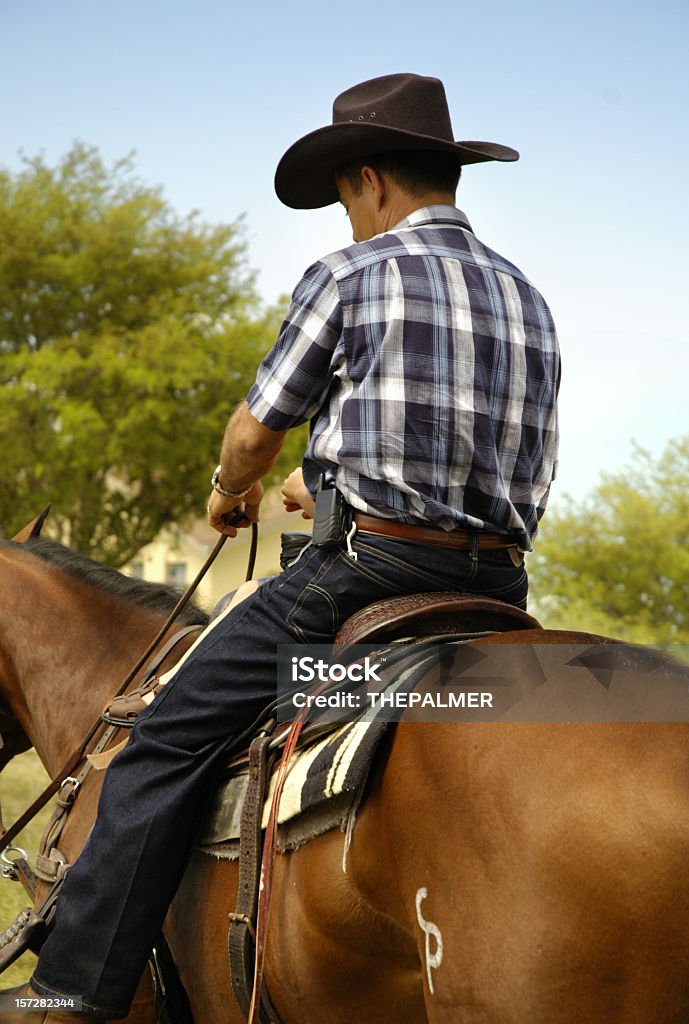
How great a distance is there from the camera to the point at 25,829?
314 inches

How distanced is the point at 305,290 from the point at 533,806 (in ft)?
4.27

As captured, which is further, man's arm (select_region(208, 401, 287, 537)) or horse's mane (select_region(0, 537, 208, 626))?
horse's mane (select_region(0, 537, 208, 626))

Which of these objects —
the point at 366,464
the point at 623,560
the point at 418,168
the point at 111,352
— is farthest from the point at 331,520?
the point at 111,352

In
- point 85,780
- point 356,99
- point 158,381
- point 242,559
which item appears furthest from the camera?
point 242,559

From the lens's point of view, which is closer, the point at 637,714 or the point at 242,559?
the point at 637,714

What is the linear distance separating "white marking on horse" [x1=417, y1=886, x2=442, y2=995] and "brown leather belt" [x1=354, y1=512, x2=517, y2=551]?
0.81 m

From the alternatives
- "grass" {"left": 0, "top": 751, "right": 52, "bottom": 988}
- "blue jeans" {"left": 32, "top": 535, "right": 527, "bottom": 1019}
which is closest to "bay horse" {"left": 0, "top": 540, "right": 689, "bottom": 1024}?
"blue jeans" {"left": 32, "top": 535, "right": 527, "bottom": 1019}

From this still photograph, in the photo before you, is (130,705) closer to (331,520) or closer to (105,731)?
(105,731)

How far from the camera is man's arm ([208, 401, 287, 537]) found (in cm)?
265

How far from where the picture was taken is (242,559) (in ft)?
90.4

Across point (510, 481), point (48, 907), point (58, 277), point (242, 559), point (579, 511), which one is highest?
point (58, 277)

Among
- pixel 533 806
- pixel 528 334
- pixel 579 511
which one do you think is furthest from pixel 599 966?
pixel 579 511

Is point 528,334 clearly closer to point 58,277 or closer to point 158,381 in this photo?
point 158,381

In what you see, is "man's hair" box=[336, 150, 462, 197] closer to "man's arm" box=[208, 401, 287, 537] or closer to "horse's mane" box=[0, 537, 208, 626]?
"man's arm" box=[208, 401, 287, 537]
